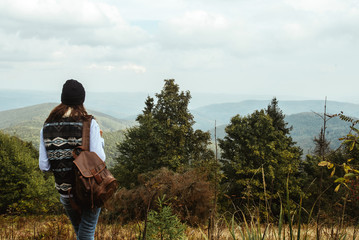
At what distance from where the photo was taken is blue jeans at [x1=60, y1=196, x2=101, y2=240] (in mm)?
3010

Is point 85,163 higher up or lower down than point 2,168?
higher up

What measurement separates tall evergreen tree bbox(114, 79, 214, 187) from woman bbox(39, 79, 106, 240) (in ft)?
70.8

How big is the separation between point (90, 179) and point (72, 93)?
3.01 ft

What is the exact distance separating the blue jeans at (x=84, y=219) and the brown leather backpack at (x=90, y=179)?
0.15 m

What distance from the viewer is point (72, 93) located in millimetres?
3000

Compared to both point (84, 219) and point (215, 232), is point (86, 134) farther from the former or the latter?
point (215, 232)

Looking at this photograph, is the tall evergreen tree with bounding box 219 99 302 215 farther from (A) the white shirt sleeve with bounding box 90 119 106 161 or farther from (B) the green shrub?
(A) the white shirt sleeve with bounding box 90 119 106 161

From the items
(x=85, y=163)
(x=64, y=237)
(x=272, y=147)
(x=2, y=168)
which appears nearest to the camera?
(x=85, y=163)

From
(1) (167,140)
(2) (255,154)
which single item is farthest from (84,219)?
(2) (255,154)

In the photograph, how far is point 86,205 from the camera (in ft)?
9.55

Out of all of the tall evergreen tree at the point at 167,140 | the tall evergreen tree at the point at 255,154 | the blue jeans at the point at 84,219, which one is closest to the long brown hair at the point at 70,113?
the blue jeans at the point at 84,219

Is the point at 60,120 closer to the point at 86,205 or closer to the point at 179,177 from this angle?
the point at 86,205

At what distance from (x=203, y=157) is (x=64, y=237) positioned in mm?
22279

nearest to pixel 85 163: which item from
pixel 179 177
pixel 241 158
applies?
pixel 179 177
